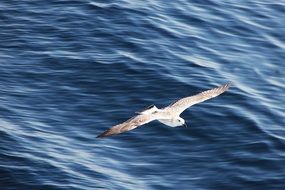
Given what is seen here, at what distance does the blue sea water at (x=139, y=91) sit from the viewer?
2419cm

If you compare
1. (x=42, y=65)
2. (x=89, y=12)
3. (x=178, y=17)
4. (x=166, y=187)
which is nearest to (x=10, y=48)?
(x=42, y=65)

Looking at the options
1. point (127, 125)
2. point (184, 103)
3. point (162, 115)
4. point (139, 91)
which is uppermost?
point (139, 91)

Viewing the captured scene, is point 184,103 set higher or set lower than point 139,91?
lower

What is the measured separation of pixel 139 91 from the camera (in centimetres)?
2808

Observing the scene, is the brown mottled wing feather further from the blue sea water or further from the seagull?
the blue sea water

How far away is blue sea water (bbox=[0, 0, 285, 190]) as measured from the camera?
24188 mm

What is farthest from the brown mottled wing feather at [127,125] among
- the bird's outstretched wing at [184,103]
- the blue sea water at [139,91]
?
the blue sea water at [139,91]

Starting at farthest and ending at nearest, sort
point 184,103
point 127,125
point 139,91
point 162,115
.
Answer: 1. point 139,91
2. point 184,103
3. point 162,115
4. point 127,125

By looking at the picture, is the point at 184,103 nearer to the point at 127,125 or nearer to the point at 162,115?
the point at 162,115

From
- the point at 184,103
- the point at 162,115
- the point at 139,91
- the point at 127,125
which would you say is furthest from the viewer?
the point at 139,91

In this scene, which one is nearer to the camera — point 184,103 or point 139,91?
point 184,103

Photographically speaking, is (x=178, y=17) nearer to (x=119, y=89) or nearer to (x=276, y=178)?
(x=119, y=89)

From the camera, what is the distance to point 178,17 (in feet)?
109

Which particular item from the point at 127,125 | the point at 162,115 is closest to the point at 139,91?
the point at 162,115
